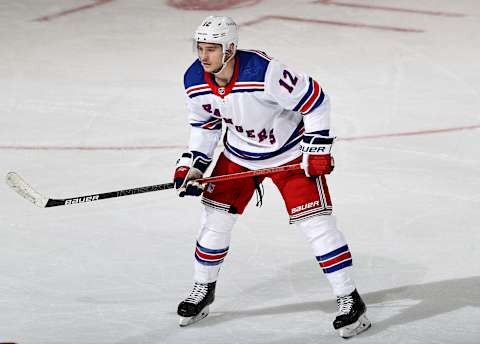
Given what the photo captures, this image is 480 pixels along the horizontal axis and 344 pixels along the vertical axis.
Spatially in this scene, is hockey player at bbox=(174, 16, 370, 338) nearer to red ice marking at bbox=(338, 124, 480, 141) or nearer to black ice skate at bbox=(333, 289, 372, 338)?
black ice skate at bbox=(333, 289, 372, 338)

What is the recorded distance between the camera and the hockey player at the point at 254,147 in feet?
12.3

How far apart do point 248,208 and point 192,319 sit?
3.96 feet

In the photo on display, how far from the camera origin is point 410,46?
25.8 ft

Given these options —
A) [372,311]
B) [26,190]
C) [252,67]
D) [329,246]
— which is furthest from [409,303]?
[26,190]

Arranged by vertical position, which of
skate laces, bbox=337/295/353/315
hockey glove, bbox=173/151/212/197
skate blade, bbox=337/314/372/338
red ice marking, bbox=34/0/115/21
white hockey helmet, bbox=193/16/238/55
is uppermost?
white hockey helmet, bbox=193/16/238/55

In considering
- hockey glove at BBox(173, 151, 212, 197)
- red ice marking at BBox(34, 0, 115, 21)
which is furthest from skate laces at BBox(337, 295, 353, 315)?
red ice marking at BBox(34, 0, 115, 21)

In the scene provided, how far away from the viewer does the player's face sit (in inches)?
146

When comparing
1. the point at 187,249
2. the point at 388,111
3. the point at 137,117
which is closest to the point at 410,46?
the point at 388,111

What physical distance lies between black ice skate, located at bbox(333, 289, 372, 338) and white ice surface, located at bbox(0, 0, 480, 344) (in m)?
0.06

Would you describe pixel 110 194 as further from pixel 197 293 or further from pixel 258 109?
pixel 258 109

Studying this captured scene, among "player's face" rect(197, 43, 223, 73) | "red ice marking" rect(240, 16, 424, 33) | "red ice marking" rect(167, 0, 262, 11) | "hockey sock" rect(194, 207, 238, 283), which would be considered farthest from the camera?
"red ice marking" rect(167, 0, 262, 11)

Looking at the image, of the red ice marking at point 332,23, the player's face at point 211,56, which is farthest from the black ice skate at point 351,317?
the red ice marking at point 332,23

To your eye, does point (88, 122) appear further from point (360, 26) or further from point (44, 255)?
point (360, 26)

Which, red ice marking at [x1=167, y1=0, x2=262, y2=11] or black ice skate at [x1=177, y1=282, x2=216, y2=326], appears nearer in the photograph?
black ice skate at [x1=177, y1=282, x2=216, y2=326]
